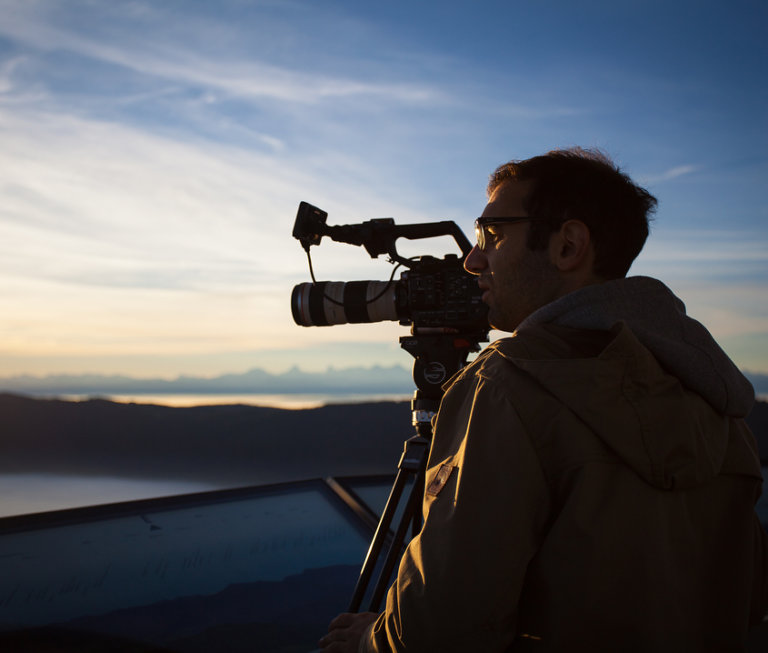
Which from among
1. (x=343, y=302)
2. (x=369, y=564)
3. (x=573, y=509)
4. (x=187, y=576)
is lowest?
(x=187, y=576)

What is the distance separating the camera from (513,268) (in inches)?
41.8

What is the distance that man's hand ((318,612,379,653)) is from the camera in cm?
96

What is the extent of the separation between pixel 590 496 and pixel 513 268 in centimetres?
46

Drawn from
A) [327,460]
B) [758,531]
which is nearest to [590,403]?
[758,531]

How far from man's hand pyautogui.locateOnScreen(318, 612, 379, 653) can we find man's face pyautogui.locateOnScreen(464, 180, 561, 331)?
58 centimetres

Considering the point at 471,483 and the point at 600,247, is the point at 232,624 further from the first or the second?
the point at 600,247

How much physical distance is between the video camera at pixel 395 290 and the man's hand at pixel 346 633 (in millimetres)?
961

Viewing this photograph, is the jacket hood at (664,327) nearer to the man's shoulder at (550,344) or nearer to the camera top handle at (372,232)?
the man's shoulder at (550,344)

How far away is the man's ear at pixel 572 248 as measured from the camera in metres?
1.01

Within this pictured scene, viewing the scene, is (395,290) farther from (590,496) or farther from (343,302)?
(590,496)

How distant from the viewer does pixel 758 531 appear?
0.98m

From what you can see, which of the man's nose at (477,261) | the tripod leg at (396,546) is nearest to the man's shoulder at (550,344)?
the man's nose at (477,261)

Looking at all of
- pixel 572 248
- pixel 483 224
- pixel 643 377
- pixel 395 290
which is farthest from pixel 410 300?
pixel 643 377

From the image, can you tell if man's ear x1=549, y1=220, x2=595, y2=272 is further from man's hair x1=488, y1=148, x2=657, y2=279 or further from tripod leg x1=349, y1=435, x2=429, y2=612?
tripod leg x1=349, y1=435, x2=429, y2=612
